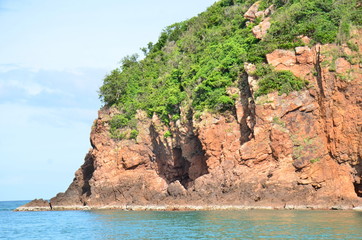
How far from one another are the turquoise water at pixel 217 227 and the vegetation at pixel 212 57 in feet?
38.6

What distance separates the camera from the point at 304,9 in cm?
4566

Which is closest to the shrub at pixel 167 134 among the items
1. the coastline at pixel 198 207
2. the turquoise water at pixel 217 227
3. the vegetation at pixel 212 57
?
the vegetation at pixel 212 57

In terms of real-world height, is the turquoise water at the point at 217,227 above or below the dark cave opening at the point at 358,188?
below

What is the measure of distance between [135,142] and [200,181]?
44.1 ft

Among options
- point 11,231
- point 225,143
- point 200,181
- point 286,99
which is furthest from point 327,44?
point 11,231

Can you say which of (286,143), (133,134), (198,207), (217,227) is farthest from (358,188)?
(133,134)

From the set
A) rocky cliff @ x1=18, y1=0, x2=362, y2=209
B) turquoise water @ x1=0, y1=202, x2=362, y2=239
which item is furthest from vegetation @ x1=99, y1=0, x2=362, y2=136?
turquoise water @ x1=0, y1=202, x2=362, y2=239

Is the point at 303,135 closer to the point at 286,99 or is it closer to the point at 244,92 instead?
the point at 286,99

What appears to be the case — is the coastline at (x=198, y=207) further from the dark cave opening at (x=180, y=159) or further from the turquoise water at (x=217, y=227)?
the dark cave opening at (x=180, y=159)

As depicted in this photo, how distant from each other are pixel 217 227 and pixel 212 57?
2483 centimetres

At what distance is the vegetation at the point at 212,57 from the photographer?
43.2 m

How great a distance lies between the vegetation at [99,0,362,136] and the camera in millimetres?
43188

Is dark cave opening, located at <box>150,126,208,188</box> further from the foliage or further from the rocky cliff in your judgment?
the foliage

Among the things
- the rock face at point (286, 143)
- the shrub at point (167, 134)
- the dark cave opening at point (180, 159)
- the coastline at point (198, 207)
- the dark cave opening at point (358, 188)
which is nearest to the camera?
the coastline at point (198, 207)
